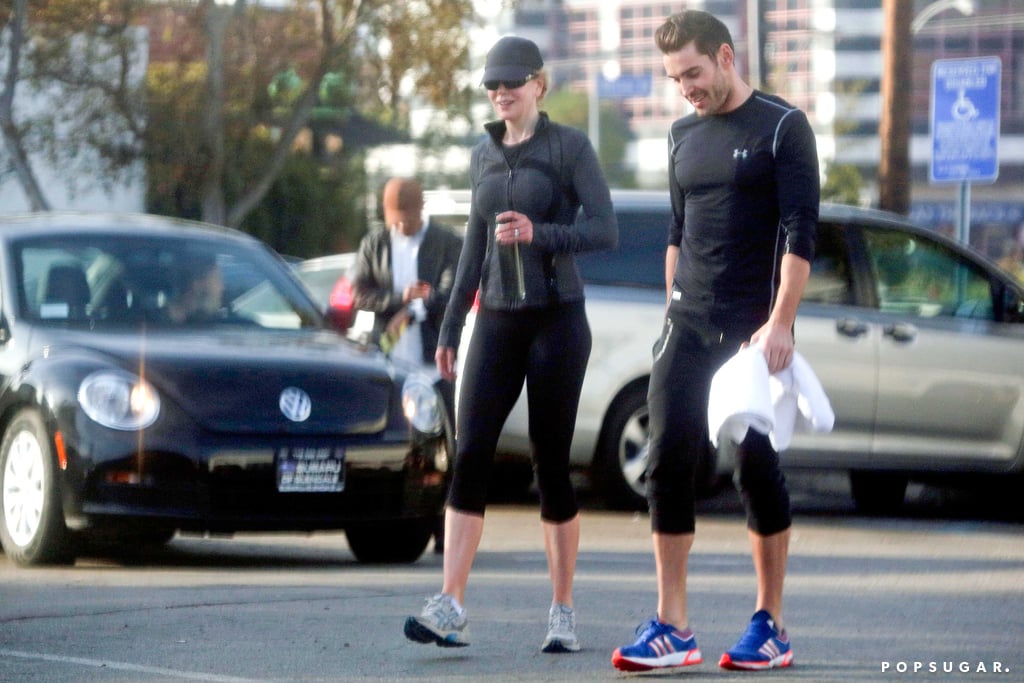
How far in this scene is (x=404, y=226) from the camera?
9.88 metres

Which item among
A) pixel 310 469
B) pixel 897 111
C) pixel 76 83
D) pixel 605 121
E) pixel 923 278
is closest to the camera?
pixel 310 469

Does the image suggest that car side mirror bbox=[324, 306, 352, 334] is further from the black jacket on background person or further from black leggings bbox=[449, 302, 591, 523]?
black leggings bbox=[449, 302, 591, 523]

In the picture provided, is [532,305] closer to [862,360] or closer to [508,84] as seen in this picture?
[508,84]

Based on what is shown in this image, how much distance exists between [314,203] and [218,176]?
14.0 meters

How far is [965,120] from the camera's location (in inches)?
590

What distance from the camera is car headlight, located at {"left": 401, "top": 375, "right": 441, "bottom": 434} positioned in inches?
337

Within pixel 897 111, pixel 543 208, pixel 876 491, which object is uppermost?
pixel 897 111

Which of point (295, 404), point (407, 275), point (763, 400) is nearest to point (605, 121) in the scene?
point (407, 275)

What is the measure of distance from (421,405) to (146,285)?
142 cm

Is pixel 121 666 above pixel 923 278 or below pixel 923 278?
below

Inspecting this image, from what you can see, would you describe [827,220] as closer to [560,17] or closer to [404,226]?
[404,226]

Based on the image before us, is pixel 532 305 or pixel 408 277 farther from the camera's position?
pixel 408 277

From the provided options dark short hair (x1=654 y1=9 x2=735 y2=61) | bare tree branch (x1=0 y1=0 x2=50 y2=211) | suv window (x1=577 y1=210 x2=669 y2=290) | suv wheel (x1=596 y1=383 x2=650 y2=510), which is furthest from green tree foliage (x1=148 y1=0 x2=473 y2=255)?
dark short hair (x1=654 y1=9 x2=735 y2=61)

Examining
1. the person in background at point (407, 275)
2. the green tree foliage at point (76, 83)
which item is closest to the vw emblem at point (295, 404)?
the person in background at point (407, 275)
